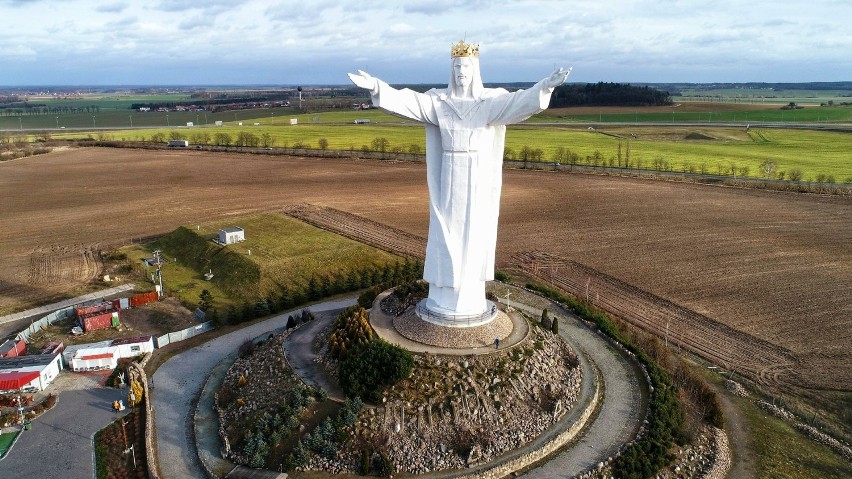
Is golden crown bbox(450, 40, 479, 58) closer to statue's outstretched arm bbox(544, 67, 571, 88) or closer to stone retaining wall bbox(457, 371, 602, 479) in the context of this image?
statue's outstretched arm bbox(544, 67, 571, 88)

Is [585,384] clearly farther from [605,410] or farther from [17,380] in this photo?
[17,380]

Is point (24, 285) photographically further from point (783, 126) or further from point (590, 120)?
point (783, 126)

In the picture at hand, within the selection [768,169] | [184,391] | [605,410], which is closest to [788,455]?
[605,410]

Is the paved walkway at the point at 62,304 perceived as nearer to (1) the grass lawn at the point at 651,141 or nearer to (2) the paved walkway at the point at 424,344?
(2) the paved walkway at the point at 424,344

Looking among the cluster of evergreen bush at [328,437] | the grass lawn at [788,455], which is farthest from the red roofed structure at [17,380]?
the grass lawn at [788,455]

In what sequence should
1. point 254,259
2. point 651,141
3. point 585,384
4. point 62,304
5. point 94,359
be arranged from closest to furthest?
point 585,384
point 94,359
point 62,304
point 254,259
point 651,141

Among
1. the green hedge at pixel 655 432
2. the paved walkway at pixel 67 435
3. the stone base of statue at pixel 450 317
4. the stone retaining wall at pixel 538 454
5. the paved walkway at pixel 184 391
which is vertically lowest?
the paved walkway at pixel 67 435
